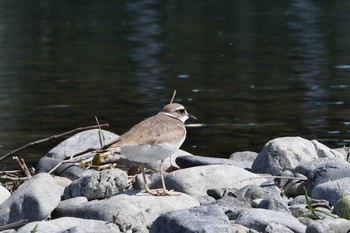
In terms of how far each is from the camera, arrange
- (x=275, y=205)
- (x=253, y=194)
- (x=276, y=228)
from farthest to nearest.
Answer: (x=253, y=194) < (x=275, y=205) < (x=276, y=228)

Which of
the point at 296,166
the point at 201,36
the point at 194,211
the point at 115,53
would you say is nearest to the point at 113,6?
the point at 201,36

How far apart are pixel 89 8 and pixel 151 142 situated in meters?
30.6

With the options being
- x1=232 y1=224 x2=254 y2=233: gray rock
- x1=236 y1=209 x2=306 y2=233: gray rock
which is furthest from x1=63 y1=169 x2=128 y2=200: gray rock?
x1=232 y1=224 x2=254 y2=233: gray rock

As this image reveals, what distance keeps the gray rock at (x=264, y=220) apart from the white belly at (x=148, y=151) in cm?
89

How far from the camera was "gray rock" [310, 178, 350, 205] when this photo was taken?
7715 millimetres

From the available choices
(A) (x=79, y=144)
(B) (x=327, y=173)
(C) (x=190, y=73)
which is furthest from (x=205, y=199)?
(C) (x=190, y=73)

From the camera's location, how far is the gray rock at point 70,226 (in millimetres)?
6566

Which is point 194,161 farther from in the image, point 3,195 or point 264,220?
point 264,220

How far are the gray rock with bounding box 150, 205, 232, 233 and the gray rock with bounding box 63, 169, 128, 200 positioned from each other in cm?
128

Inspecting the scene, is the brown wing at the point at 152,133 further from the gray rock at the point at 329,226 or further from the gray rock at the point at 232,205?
the gray rock at the point at 329,226

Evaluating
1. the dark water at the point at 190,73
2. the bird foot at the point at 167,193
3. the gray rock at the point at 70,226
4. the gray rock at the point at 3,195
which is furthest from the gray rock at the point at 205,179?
the dark water at the point at 190,73

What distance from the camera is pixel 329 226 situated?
648 centimetres

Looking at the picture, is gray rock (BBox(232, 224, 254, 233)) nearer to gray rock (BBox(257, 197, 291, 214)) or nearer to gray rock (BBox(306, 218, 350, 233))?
gray rock (BBox(306, 218, 350, 233))

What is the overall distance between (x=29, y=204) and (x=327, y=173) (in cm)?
257
